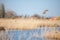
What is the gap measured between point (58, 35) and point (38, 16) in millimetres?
424

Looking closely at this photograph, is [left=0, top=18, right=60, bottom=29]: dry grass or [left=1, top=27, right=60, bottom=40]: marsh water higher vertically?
[left=0, top=18, right=60, bottom=29]: dry grass

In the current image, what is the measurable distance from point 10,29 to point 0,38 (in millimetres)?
206

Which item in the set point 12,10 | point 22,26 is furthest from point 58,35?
point 12,10

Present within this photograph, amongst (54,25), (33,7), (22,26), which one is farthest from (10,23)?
(54,25)

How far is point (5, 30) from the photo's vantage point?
1749 millimetres

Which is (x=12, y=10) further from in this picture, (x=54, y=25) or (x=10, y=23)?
(x=54, y=25)

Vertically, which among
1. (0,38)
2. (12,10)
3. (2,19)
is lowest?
(0,38)

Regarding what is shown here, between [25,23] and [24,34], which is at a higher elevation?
[25,23]

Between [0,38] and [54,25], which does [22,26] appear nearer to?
[0,38]

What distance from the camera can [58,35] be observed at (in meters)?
1.74

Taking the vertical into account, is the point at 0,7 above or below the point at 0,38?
above

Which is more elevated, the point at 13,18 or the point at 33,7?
the point at 33,7

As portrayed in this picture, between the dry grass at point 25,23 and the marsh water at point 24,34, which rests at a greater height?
the dry grass at point 25,23

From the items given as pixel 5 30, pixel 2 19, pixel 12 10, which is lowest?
pixel 5 30
